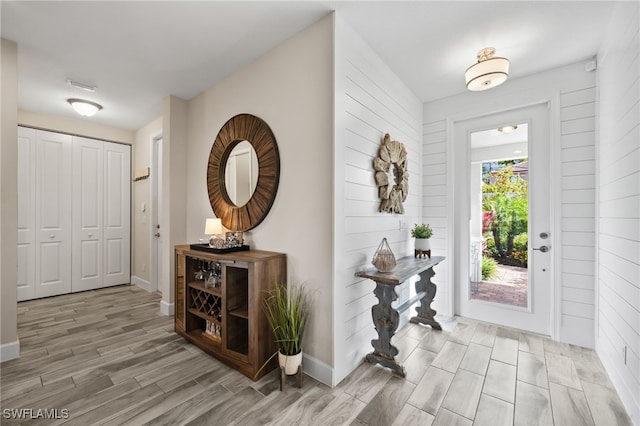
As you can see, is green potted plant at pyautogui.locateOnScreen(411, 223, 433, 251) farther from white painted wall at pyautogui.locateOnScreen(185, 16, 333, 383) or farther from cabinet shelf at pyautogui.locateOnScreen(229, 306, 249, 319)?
cabinet shelf at pyautogui.locateOnScreen(229, 306, 249, 319)

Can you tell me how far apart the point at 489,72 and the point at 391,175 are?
113 centimetres

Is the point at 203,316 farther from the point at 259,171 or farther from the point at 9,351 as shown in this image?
the point at 9,351

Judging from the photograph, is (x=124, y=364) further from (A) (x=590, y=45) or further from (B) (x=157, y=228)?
(A) (x=590, y=45)

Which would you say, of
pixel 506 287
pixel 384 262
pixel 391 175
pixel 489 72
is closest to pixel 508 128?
pixel 489 72

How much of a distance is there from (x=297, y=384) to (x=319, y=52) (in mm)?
2392

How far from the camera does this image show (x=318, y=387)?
74.4 inches

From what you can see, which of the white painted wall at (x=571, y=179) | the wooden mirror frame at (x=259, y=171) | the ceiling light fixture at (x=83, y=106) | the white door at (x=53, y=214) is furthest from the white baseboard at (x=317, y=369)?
the white door at (x=53, y=214)

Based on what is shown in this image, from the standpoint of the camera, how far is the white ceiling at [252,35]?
6.20ft

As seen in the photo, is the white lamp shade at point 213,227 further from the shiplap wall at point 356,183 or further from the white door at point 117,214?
the white door at point 117,214

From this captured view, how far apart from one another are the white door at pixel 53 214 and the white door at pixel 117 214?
462 mm

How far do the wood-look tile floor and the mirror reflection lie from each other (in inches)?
57.6

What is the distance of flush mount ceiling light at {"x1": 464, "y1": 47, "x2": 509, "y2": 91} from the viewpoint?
2215mm

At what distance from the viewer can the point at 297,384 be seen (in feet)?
6.22

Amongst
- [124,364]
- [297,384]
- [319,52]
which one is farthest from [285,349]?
[319,52]
